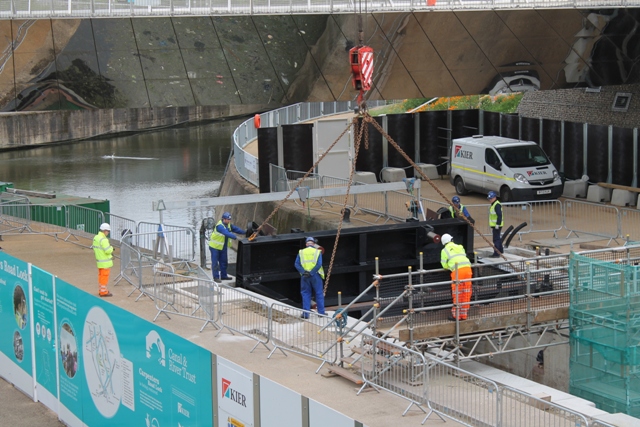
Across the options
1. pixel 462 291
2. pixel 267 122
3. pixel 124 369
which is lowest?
pixel 124 369

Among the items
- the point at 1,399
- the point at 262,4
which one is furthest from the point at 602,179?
the point at 1,399

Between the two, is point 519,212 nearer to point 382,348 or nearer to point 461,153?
point 461,153

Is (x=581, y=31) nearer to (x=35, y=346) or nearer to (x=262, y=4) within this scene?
(x=262, y=4)

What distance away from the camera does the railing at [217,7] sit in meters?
28.7

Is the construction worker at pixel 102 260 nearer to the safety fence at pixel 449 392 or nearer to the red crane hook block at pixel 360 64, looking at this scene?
the red crane hook block at pixel 360 64

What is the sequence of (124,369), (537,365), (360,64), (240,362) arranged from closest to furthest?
(240,362), (124,369), (360,64), (537,365)

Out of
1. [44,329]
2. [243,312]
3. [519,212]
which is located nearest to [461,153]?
[519,212]

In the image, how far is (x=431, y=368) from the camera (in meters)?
13.6

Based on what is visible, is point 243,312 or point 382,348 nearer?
point 382,348

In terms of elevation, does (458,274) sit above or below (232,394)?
above

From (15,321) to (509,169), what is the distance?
1732cm

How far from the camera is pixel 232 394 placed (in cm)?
1474

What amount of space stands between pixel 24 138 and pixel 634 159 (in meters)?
46.0

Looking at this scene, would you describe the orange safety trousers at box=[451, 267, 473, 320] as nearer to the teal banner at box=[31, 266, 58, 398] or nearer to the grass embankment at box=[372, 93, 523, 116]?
the teal banner at box=[31, 266, 58, 398]
